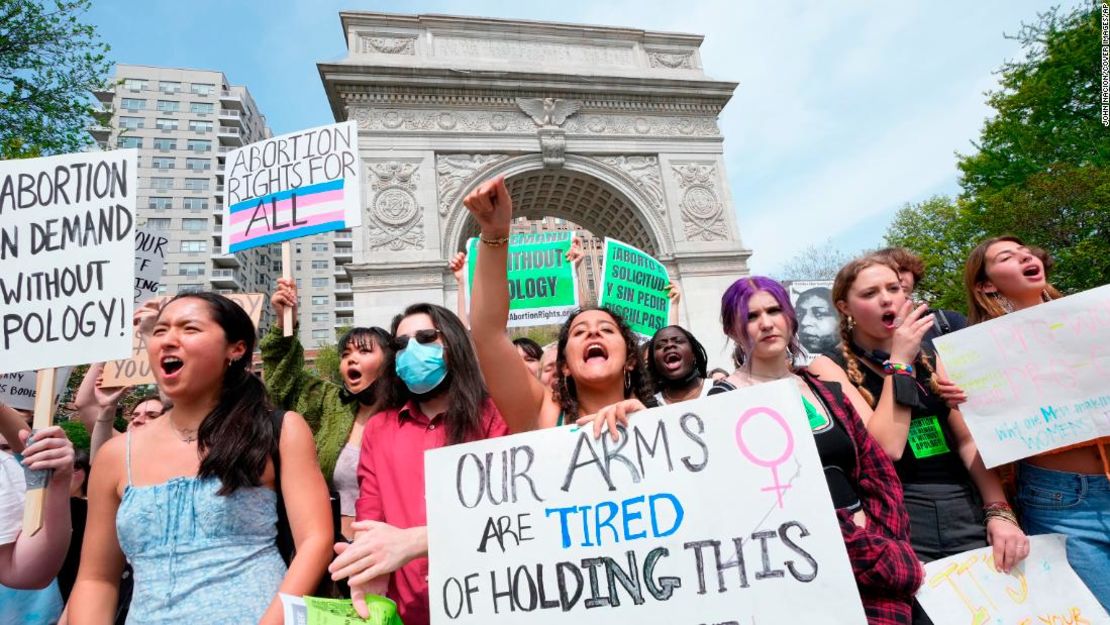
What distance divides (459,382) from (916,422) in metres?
2.07

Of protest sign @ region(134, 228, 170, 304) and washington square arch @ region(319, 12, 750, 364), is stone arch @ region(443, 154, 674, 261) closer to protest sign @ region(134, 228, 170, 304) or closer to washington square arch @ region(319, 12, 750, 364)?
washington square arch @ region(319, 12, 750, 364)

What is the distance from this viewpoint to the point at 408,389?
255 centimetres

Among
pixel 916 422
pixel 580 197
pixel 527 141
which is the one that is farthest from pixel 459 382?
pixel 580 197

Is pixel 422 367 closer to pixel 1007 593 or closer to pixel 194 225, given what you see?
pixel 1007 593

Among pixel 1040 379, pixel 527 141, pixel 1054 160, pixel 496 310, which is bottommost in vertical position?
pixel 1040 379

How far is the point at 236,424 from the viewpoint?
6.55 feet

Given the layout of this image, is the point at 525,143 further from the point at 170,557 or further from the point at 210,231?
the point at 210,231

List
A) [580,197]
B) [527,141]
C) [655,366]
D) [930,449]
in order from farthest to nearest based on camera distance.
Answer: [580,197], [527,141], [655,366], [930,449]

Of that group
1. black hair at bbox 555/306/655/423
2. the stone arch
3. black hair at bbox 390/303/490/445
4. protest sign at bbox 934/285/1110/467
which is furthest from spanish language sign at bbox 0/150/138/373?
the stone arch

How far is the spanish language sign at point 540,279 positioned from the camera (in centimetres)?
758

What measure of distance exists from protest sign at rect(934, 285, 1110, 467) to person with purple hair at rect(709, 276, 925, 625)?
669mm

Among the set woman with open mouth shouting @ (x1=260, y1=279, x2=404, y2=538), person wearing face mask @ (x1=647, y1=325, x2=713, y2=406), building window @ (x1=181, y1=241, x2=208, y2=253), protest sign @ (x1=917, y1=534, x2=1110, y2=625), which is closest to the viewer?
protest sign @ (x1=917, y1=534, x2=1110, y2=625)

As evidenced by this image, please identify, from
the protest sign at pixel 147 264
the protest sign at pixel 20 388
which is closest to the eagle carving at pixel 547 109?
the protest sign at pixel 147 264

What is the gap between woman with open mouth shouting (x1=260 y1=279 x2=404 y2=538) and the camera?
3006 mm
